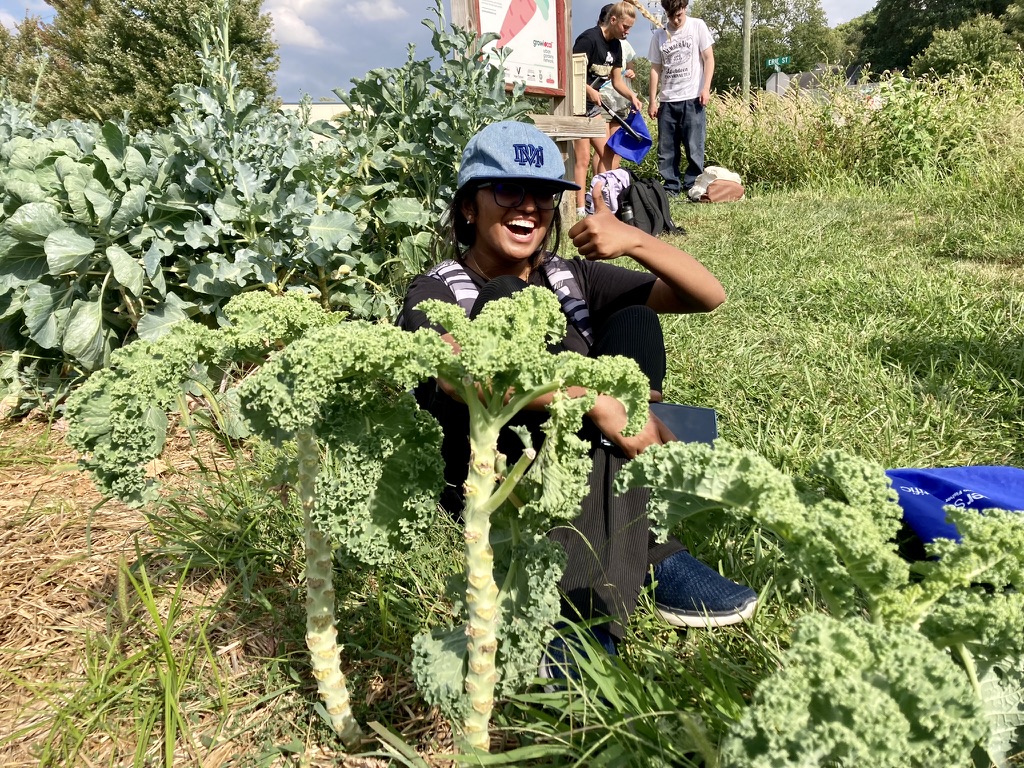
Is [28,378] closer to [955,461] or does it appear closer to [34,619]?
[34,619]

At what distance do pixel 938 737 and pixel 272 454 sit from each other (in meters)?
2.44

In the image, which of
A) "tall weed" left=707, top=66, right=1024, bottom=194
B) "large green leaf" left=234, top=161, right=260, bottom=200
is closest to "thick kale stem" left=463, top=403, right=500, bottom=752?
"large green leaf" left=234, top=161, right=260, bottom=200

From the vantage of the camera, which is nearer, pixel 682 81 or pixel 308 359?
pixel 308 359

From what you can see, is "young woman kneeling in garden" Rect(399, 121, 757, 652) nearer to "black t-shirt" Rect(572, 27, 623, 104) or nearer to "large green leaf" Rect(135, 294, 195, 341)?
"large green leaf" Rect(135, 294, 195, 341)

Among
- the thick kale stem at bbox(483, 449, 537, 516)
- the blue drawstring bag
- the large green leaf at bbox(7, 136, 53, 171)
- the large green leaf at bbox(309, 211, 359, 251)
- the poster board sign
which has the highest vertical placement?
the poster board sign

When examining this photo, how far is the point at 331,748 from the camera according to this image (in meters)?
1.48

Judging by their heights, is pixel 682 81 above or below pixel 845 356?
above

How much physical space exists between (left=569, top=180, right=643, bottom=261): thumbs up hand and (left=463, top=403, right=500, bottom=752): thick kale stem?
104 cm

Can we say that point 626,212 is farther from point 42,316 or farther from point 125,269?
point 42,316

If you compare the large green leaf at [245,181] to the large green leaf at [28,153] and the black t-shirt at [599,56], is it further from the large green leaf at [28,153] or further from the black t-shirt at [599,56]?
the black t-shirt at [599,56]

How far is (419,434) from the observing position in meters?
1.16

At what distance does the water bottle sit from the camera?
22.7ft

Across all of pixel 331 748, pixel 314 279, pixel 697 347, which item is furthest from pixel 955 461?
pixel 314 279

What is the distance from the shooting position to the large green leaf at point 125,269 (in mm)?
2941
